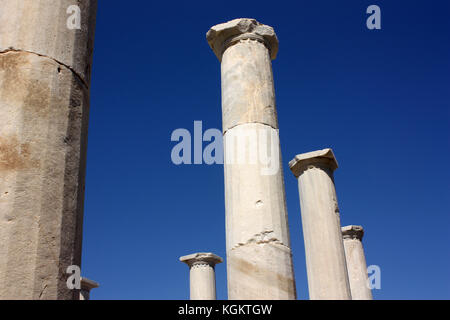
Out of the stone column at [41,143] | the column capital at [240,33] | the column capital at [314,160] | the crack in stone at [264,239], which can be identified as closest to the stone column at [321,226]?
the column capital at [314,160]

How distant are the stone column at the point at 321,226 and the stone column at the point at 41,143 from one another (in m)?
12.5

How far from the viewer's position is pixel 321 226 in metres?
18.2

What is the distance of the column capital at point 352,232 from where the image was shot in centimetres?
2452

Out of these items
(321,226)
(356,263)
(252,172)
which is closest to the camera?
(252,172)

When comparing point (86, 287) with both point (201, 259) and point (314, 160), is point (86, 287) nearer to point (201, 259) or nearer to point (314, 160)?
point (201, 259)

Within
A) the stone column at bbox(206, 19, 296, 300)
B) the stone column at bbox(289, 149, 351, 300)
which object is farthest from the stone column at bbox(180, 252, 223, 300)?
the stone column at bbox(206, 19, 296, 300)

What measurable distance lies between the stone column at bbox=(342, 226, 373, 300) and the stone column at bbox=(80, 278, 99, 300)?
14.1 m

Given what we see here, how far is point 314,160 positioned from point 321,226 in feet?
9.19

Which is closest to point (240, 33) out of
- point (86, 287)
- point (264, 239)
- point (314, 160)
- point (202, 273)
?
point (264, 239)

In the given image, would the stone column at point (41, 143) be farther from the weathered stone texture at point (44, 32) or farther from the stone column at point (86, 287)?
the stone column at point (86, 287)

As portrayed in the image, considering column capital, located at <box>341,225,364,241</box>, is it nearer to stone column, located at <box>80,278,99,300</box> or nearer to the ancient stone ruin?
the ancient stone ruin
